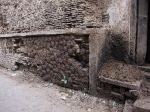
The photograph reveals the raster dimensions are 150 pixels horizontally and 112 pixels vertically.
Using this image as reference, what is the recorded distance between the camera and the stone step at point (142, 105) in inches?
77.4

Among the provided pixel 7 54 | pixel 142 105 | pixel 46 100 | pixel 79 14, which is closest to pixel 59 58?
pixel 46 100

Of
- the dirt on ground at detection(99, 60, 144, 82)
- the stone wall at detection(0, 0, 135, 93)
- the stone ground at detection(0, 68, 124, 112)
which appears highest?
the stone wall at detection(0, 0, 135, 93)

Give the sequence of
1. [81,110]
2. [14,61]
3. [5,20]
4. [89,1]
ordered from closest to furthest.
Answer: [81,110] → [89,1] → [14,61] → [5,20]

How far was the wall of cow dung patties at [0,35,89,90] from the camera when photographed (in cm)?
293

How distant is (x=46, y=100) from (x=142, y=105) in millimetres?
1801

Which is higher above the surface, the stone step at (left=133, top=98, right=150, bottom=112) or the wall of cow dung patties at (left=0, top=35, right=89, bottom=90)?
the wall of cow dung patties at (left=0, top=35, right=89, bottom=90)

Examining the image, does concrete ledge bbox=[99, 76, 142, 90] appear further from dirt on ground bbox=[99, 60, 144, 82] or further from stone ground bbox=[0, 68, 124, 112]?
stone ground bbox=[0, 68, 124, 112]

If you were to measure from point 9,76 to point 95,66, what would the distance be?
3.07m

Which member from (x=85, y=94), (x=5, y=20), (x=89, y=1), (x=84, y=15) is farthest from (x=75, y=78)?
(x=5, y=20)

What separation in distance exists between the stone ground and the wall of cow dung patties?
0.23 metres

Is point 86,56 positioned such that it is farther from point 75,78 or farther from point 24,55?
point 24,55

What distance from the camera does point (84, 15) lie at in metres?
2.89

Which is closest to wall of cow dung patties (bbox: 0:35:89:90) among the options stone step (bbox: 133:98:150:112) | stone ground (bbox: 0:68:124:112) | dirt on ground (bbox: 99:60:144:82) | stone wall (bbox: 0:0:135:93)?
stone wall (bbox: 0:0:135:93)

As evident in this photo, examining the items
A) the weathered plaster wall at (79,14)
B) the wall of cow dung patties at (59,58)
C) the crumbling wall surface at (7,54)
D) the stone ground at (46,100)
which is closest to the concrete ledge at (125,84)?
the stone ground at (46,100)
